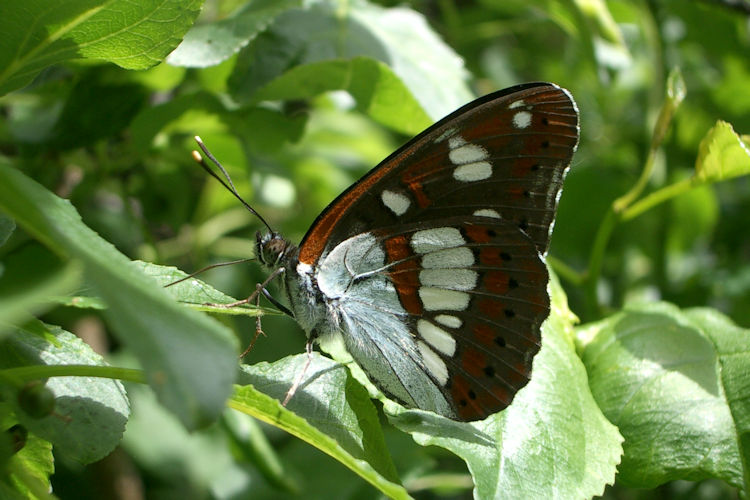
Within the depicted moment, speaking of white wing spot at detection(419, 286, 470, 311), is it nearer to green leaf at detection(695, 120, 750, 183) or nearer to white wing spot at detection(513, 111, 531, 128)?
white wing spot at detection(513, 111, 531, 128)

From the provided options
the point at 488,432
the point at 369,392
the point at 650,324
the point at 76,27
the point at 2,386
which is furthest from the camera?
the point at 650,324

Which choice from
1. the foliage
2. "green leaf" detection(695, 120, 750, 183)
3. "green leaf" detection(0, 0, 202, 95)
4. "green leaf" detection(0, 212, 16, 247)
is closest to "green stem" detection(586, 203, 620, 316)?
the foliage

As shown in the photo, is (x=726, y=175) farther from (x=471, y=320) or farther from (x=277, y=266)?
(x=277, y=266)

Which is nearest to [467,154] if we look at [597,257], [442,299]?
[442,299]

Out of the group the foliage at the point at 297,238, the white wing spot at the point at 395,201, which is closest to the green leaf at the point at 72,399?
the foliage at the point at 297,238

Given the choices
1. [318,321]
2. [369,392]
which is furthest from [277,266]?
[369,392]

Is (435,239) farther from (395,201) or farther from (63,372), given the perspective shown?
(63,372)

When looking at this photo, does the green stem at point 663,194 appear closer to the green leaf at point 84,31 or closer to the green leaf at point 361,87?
the green leaf at point 361,87
